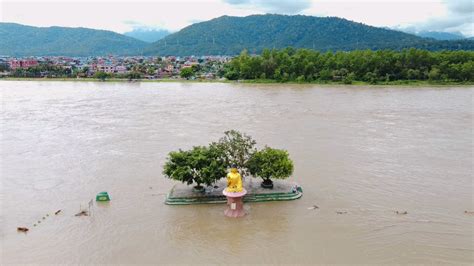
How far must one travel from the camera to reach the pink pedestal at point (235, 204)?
10336 millimetres

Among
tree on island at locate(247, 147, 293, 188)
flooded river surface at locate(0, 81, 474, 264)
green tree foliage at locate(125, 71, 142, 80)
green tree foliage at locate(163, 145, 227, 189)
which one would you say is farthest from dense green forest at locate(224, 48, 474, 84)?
green tree foliage at locate(163, 145, 227, 189)

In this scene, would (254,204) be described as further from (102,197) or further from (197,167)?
(102,197)

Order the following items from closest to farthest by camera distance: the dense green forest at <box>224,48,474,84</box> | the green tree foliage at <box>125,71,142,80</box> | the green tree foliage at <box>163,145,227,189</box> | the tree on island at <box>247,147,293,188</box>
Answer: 1. the green tree foliage at <box>163,145,227,189</box>
2. the tree on island at <box>247,147,293,188</box>
3. the dense green forest at <box>224,48,474,84</box>
4. the green tree foliage at <box>125,71,142,80</box>

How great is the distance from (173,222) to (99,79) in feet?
171

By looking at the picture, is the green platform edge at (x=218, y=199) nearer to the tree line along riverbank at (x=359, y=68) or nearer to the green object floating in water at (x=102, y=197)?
the green object floating in water at (x=102, y=197)

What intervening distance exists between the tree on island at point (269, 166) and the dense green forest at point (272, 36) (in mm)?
138037

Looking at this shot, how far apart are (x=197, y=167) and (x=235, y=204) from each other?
1.59 metres

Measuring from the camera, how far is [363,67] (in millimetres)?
49094

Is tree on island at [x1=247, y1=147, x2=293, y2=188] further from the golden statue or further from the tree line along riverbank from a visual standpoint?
the tree line along riverbank

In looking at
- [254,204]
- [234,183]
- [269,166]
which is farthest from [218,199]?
[269,166]

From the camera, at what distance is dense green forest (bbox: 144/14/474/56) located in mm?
154500

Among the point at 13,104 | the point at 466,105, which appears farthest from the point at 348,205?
the point at 13,104

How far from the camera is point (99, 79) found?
58.7m

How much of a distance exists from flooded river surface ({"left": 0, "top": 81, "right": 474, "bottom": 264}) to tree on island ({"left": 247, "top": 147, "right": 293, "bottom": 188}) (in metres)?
0.82
